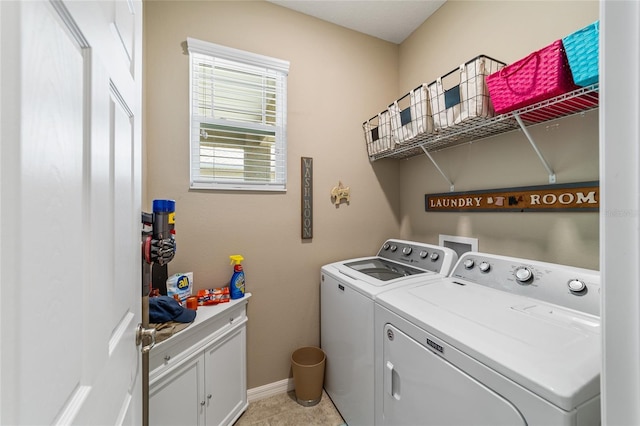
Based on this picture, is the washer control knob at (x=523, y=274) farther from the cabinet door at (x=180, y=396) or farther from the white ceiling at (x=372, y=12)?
the white ceiling at (x=372, y=12)

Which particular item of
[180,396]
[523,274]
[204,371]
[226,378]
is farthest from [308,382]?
[523,274]

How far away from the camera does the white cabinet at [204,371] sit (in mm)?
1203

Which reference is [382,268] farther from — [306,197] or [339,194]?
[306,197]

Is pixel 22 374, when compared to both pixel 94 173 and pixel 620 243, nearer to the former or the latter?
pixel 94 173

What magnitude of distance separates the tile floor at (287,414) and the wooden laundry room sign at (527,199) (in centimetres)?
172

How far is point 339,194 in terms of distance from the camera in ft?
7.04

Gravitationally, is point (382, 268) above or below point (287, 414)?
above

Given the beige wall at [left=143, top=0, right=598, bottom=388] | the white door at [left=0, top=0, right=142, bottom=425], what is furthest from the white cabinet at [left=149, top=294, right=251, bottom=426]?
the white door at [left=0, top=0, right=142, bottom=425]

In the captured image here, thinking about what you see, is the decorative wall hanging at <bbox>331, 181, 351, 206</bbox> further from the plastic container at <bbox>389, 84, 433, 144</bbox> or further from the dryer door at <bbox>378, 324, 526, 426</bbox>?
the dryer door at <bbox>378, 324, 526, 426</bbox>

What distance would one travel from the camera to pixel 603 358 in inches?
15.7

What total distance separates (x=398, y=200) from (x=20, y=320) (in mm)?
2438

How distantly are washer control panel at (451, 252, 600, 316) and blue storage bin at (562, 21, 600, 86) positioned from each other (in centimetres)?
78

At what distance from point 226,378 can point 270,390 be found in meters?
0.51

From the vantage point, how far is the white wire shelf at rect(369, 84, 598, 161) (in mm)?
1082
